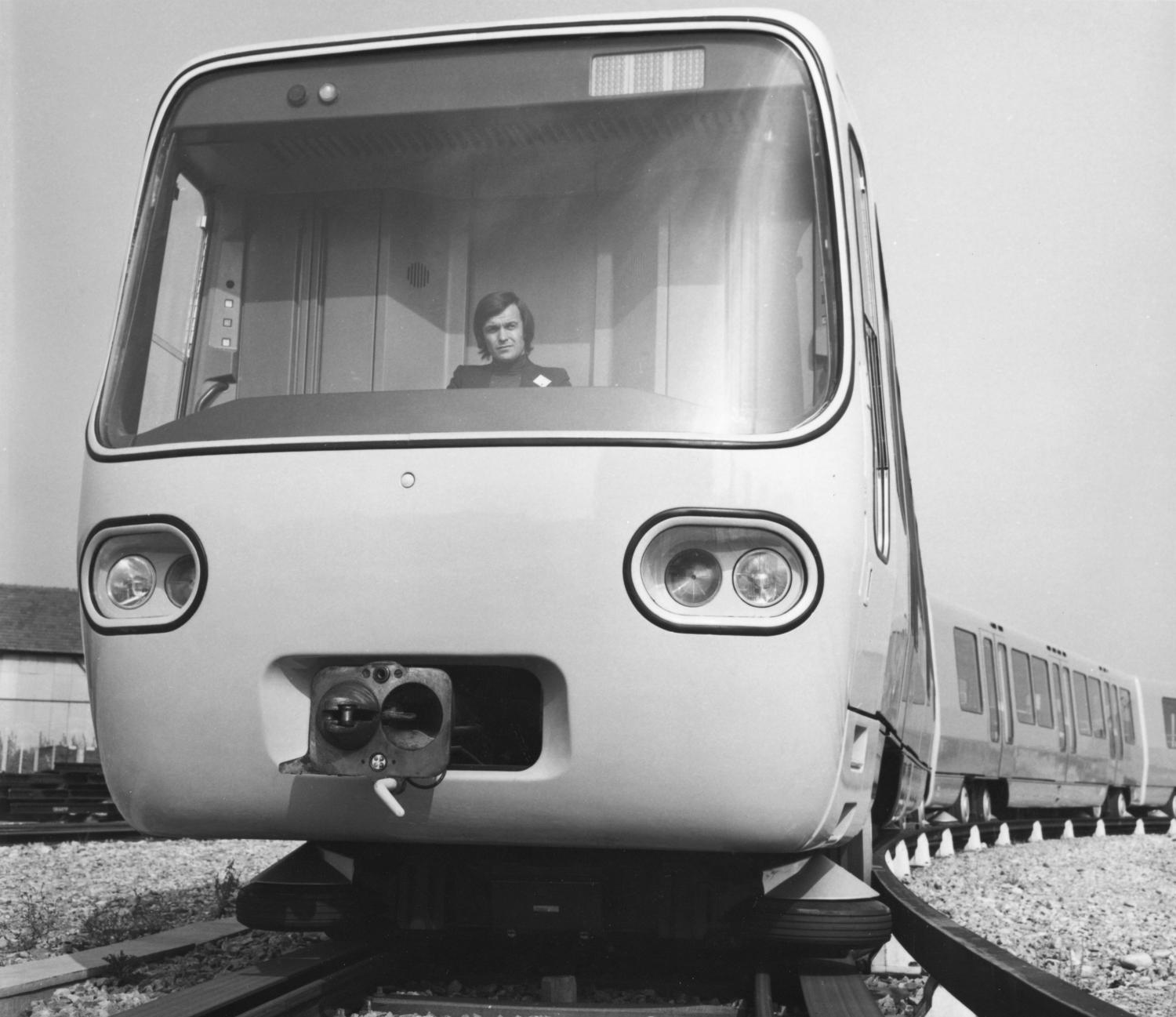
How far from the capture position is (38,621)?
4491 centimetres

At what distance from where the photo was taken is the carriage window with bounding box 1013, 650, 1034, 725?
19.6m

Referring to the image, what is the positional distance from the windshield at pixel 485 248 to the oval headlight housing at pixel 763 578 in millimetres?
345

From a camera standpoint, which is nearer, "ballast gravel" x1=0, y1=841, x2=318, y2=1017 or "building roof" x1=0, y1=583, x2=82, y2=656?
"ballast gravel" x1=0, y1=841, x2=318, y2=1017

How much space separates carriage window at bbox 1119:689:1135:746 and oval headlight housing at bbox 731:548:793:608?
82.7ft

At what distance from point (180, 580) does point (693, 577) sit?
52.5 inches

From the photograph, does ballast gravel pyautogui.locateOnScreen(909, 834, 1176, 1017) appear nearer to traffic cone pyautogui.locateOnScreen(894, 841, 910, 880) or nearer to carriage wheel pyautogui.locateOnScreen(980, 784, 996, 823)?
traffic cone pyautogui.locateOnScreen(894, 841, 910, 880)

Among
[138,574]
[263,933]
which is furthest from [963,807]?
[138,574]

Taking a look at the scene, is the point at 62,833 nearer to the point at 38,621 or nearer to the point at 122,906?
the point at 122,906

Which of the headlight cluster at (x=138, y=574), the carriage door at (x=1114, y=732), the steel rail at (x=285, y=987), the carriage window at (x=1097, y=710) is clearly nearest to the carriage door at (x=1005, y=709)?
the carriage window at (x=1097, y=710)

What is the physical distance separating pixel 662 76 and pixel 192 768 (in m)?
2.25

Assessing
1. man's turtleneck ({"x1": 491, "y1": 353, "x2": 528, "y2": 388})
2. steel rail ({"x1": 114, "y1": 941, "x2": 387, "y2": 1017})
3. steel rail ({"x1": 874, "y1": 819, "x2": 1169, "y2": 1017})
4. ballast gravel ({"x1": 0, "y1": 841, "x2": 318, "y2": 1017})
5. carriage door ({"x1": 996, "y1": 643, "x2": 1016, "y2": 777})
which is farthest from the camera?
carriage door ({"x1": 996, "y1": 643, "x2": 1016, "y2": 777})

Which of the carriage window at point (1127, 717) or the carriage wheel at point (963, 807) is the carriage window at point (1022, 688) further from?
the carriage window at point (1127, 717)

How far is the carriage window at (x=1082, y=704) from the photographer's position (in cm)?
2302

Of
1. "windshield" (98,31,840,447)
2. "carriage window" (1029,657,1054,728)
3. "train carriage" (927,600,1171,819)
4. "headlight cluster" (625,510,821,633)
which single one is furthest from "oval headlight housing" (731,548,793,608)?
"carriage window" (1029,657,1054,728)
